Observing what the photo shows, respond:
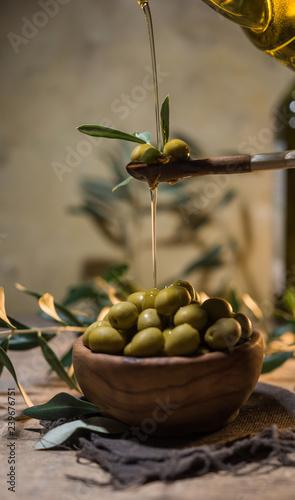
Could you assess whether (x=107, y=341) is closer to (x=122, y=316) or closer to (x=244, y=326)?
(x=122, y=316)

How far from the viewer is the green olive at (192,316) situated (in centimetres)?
51

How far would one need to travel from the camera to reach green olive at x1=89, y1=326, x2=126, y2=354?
1.68 feet

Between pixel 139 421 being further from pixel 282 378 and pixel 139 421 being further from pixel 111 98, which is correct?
pixel 111 98

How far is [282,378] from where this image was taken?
0.80 m

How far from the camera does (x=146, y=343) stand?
1.61ft

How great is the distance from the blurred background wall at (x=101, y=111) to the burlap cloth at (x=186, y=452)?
98cm

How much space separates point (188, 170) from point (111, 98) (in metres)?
0.99

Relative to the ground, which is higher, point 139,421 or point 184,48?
point 184,48

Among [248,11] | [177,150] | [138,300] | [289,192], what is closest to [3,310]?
[138,300]

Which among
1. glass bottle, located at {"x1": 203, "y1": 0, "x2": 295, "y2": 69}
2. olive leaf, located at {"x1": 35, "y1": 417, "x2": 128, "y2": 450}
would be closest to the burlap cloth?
olive leaf, located at {"x1": 35, "y1": 417, "x2": 128, "y2": 450}

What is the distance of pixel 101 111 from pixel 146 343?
1.12 metres

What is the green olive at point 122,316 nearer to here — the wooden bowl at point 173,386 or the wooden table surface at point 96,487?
the wooden bowl at point 173,386

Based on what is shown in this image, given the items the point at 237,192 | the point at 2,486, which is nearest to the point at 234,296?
the point at 2,486

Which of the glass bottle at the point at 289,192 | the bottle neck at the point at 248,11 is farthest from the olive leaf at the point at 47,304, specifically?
the glass bottle at the point at 289,192
